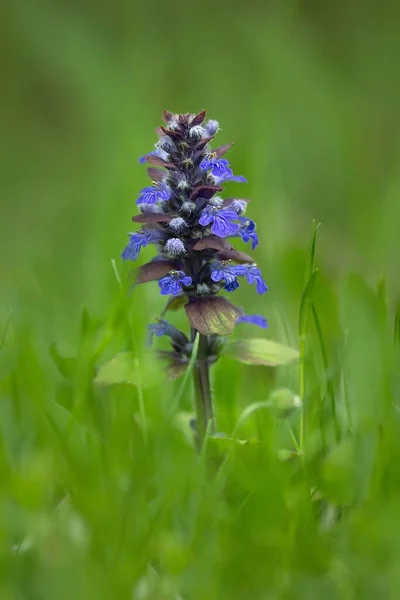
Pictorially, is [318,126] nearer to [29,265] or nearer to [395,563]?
[29,265]

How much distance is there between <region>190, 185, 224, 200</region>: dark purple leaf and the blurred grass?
0.98 feet

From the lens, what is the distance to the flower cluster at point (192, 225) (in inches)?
69.0

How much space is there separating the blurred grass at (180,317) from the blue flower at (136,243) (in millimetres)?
99

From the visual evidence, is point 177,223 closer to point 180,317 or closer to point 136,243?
point 136,243

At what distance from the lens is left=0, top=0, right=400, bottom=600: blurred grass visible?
1.25m

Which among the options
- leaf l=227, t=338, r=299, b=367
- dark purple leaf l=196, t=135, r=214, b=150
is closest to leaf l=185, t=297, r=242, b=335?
leaf l=227, t=338, r=299, b=367

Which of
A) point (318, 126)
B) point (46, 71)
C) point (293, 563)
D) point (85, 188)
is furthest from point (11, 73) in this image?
point (293, 563)

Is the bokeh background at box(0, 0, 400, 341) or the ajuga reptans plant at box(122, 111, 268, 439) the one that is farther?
→ the bokeh background at box(0, 0, 400, 341)

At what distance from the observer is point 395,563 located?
3.91 feet

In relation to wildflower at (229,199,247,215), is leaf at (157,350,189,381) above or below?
below

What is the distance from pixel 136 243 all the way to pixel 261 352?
1.28 feet

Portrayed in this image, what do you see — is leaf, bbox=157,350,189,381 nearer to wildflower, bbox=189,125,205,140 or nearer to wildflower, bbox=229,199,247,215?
wildflower, bbox=229,199,247,215

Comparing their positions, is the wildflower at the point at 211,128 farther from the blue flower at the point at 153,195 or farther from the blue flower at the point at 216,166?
the blue flower at the point at 153,195

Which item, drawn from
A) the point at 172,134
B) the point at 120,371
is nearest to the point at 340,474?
the point at 120,371
